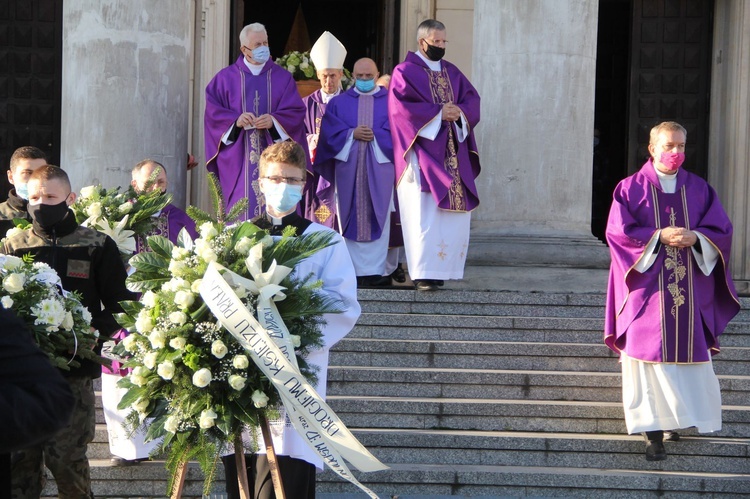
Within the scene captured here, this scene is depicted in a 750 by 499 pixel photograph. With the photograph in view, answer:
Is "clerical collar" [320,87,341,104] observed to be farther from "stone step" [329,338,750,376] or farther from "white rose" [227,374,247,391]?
"white rose" [227,374,247,391]

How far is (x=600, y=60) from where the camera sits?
15773 mm

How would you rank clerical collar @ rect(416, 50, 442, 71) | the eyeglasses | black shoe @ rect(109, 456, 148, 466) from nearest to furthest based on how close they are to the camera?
the eyeglasses → black shoe @ rect(109, 456, 148, 466) → clerical collar @ rect(416, 50, 442, 71)

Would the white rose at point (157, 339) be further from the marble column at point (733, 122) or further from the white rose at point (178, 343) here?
the marble column at point (733, 122)

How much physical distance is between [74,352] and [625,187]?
396 cm

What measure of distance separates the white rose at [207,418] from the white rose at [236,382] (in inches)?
5.1

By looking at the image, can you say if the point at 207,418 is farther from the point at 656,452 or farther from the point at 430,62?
the point at 430,62

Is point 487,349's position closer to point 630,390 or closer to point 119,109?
point 630,390

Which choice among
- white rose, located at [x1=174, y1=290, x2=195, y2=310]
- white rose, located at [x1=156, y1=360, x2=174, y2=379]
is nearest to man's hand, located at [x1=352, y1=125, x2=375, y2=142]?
white rose, located at [x1=174, y1=290, x2=195, y2=310]

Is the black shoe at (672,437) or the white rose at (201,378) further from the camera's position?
the black shoe at (672,437)

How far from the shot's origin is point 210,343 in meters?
5.16

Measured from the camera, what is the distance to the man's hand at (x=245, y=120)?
10.7 m

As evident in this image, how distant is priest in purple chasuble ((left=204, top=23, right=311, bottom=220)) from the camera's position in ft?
35.7

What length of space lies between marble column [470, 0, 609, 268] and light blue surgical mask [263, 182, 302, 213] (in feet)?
18.7

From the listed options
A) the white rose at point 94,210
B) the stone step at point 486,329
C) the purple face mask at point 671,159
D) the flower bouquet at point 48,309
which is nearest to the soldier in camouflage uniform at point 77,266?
the flower bouquet at point 48,309
